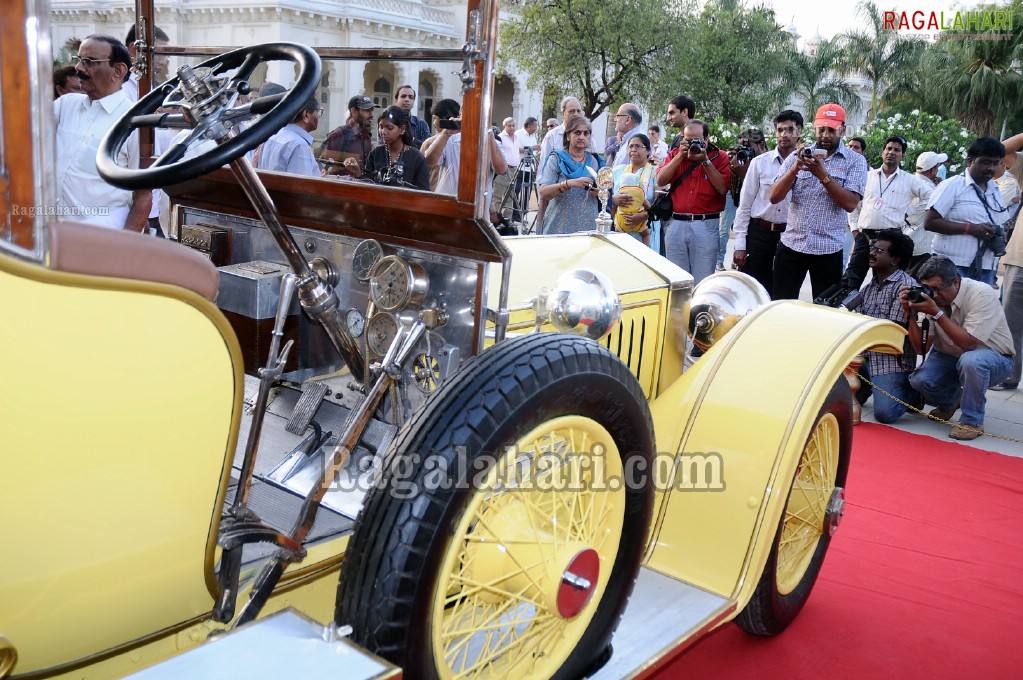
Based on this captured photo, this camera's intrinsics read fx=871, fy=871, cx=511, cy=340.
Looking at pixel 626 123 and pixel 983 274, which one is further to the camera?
pixel 626 123

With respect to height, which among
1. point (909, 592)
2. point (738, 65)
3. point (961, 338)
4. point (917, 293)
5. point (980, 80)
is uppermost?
point (738, 65)

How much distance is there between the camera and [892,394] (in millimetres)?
5414

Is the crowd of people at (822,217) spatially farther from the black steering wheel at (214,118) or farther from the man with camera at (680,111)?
the black steering wheel at (214,118)

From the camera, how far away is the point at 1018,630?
9.65ft

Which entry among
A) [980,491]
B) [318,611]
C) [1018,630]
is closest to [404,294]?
[318,611]

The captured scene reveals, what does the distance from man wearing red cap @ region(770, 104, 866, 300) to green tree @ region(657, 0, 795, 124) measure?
2305 cm

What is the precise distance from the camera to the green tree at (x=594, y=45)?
20.7m

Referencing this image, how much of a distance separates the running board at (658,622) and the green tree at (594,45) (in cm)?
1831

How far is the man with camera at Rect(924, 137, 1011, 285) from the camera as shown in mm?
6051

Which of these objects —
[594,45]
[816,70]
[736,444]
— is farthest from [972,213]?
[816,70]

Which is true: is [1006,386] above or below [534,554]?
below

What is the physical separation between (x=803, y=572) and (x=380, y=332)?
173 cm

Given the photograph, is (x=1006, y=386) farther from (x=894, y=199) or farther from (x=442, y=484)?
(x=442, y=484)

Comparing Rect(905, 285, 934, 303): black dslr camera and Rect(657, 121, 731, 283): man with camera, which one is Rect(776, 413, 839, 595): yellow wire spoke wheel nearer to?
Rect(905, 285, 934, 303): black dslr camera
